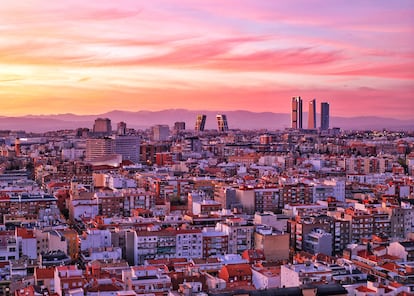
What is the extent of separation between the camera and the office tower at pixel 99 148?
114ft

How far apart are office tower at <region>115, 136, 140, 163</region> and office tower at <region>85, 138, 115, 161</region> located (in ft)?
0.89

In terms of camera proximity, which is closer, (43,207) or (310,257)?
(310,257)

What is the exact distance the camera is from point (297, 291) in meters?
7.95

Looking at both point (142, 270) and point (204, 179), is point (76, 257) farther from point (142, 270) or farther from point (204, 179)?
point (204, 179)

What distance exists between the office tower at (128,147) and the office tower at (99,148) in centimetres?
27

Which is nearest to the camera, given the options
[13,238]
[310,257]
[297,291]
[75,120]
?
[297,291]

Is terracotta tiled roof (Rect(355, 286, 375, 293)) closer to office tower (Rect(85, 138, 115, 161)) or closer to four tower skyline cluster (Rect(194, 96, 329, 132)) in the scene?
office tower (Rect(85, 138, 115, 161))

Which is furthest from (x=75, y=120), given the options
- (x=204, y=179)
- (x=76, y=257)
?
(x=76, y=257)

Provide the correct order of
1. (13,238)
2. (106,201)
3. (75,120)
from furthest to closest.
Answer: (75,120)
(106,201)
(13,238)

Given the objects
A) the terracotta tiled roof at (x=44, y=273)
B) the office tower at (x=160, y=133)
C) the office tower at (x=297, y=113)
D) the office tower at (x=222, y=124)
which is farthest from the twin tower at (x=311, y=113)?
the terracotta tiled roof at (x=44, y=273)

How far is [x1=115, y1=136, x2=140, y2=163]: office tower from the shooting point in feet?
114

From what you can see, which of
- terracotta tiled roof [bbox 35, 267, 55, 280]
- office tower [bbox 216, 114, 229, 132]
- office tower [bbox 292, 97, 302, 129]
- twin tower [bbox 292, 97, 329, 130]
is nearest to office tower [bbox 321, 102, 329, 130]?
twin tower [bbox 292, 97, 329, 130]

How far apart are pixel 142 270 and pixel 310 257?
2.72 metres

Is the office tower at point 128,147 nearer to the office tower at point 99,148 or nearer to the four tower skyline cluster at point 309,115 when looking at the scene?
the office tower at point 99,148
